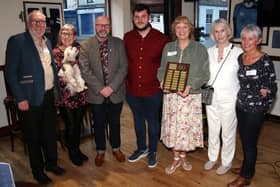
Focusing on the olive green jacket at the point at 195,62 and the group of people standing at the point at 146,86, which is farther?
the olive green jacket at the point at 195,62

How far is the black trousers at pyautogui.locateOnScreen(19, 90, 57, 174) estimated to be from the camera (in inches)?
95.0

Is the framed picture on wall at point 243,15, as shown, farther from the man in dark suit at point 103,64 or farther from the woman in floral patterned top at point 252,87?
the man in dark suit at point 103,64

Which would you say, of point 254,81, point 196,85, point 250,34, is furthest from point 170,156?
point 250,34

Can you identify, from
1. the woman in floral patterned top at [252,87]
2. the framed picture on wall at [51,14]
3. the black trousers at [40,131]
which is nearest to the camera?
the woman in floral patterned top at [252,87]

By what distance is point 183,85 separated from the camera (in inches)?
94.5

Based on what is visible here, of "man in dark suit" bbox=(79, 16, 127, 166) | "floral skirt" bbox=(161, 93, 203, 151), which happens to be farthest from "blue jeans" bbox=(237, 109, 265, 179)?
"man in dark suit" bbox=(79, 16, 127, 166)

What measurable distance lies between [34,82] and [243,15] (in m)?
Result: 3.23

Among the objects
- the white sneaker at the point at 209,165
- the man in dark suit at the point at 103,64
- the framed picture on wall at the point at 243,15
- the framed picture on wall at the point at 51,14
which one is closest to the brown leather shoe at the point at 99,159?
the man in dark suit at the point at 103,64

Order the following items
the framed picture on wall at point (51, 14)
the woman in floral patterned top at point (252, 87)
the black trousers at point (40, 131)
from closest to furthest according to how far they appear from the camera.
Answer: the woman in floral patterned top at point (252, 87), the black trousers at point (40, 131), the framed picture on wall at point (51, 14)

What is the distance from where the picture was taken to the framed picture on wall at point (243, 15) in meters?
4.05

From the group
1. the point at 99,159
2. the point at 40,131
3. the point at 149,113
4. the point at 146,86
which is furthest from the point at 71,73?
the point at 99,159

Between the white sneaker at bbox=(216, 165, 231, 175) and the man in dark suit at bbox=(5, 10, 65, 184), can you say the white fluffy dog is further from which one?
the white sneaker at bbox=(216, 165, 231, 175)

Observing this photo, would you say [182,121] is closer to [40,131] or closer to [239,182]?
[239,182]

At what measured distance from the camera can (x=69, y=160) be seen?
121 inches
